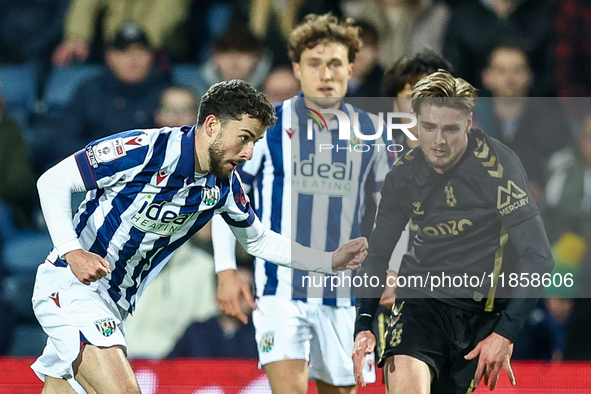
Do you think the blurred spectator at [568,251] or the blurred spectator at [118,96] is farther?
the blurred spectator at [118,96]

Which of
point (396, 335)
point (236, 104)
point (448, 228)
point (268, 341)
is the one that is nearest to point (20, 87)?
point (268, 341)

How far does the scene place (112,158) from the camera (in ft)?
12.4

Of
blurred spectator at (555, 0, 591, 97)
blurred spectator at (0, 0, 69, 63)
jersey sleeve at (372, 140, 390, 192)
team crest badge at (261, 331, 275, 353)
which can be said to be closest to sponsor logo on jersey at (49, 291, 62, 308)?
team crest badge at (261, 331, 275, 353)

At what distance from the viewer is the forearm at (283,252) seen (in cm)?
420

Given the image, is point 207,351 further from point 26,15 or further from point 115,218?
point 26,15

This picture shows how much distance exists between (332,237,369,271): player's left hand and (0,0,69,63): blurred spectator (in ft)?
14.5

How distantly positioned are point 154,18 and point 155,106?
0.94 metres

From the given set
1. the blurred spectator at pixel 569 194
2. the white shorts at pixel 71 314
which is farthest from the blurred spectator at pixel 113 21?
the white shorts at pixel 71 314

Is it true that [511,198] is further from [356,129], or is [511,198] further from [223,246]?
[223,246]

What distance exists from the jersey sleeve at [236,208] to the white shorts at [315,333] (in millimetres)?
641

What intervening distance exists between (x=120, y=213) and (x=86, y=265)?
1.30ft

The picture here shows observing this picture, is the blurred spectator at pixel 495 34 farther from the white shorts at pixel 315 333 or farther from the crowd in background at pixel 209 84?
the white shorts at pixel 315 333

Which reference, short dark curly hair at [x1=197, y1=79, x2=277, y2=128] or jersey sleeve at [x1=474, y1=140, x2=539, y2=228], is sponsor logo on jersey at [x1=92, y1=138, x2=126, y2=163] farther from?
jersey sleeve at [x1=474, y1=140, x2=539, y2=228]

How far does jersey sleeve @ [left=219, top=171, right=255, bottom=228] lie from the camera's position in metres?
4.04
